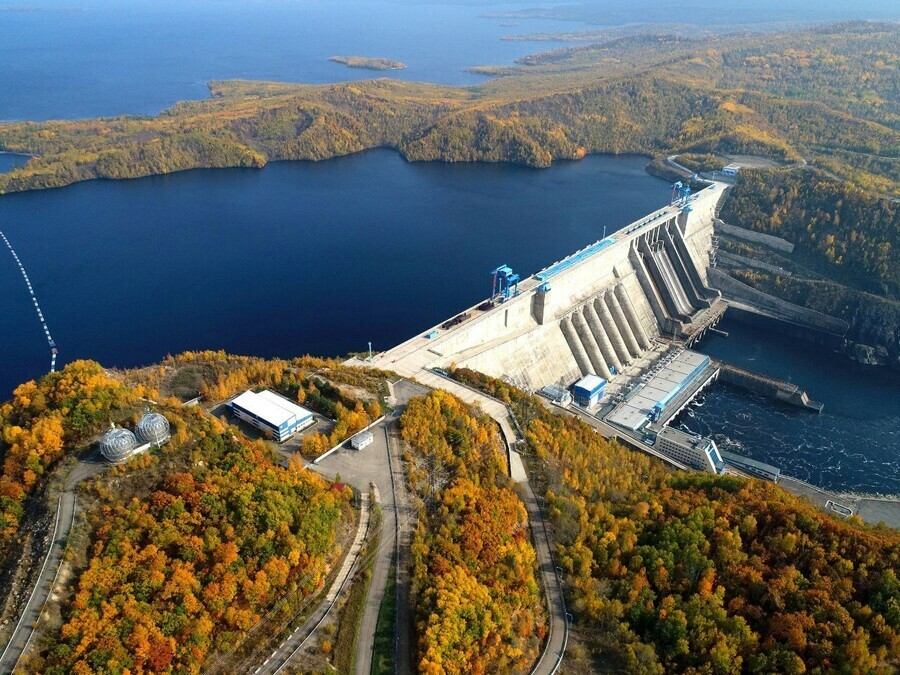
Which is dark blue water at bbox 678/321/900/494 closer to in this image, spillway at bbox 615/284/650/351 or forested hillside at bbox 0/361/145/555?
spillway at bbox 615/284/650/351

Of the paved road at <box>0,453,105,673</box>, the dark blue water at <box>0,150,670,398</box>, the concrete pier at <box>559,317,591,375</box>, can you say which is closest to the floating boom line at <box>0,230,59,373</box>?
the dark blue water at <box>0,150,670,398</box>

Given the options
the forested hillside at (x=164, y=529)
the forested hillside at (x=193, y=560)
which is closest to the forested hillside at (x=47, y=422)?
the forested hillside at (x=164, y=529)

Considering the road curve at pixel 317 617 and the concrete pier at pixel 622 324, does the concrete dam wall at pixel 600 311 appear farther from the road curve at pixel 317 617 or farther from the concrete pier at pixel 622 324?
the road curve at pixel 317 617

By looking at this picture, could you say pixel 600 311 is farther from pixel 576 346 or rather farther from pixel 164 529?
pixel 164 529

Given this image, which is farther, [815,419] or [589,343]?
[589,343]

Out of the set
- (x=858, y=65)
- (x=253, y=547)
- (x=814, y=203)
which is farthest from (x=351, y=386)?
(x=858, y=65)

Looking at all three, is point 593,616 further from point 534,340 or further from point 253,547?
point 534,340

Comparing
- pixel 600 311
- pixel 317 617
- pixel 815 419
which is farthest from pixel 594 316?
pixel 317 617

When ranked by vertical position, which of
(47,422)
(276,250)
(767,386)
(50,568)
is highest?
(47,422)
